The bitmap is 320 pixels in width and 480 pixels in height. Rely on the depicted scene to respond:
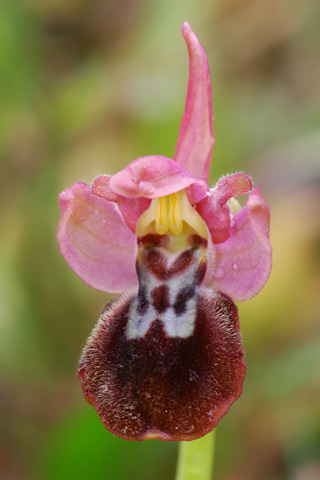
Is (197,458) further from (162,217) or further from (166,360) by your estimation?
(162,217)

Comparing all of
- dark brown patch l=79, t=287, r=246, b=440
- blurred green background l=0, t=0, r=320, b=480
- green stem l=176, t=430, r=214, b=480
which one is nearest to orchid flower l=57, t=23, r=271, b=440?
dark brown patch l=79, t=287, r=246, b=440

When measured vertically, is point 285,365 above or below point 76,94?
below

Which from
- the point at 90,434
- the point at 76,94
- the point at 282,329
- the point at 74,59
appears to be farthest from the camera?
the point at 74,59

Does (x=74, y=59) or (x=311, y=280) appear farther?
(x=74, y=59)

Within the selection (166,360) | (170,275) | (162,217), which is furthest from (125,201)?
(166,360)

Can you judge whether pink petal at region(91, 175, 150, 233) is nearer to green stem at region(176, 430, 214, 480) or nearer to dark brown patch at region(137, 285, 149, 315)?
dark brown patch at region(137, 285, 149, 315)

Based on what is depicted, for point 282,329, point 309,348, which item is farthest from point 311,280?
point 309,348

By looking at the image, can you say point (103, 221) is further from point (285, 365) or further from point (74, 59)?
point (74, 59)
